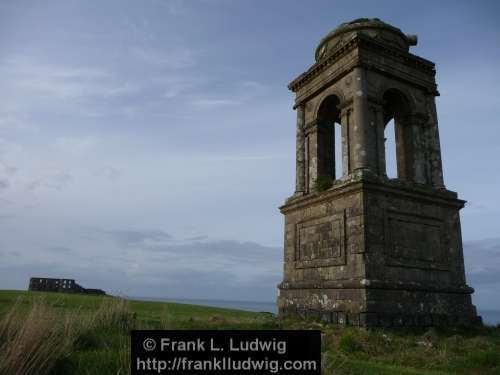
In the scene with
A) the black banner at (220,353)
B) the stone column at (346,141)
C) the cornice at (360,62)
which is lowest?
the black banner at (220,353)

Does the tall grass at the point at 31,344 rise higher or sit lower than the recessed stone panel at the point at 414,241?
lower

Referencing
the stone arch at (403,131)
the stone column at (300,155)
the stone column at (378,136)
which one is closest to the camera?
the stone column at (378,136)

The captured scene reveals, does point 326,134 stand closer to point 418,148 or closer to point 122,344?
point 418,148

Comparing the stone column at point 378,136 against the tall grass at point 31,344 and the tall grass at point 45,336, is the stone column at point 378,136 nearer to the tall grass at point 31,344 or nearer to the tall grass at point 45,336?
the tall grass at point 45,336

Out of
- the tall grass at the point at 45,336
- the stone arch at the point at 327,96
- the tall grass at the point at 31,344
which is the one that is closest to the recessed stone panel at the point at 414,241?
the stone arch at the point at 327,96

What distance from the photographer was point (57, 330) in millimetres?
5750

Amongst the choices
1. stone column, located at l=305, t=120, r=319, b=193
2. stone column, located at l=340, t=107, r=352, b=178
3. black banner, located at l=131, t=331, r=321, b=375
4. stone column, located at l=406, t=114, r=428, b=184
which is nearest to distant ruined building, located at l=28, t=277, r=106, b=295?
stone column, located at l=305, t=120, r=319, b=193

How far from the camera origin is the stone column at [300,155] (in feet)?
49.2

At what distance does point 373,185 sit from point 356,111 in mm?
2475

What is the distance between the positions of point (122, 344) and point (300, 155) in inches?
415

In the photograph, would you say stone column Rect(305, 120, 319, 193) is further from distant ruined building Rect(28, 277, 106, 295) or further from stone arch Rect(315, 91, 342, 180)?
distant ruined building Rect(28, 277, 106, 295)

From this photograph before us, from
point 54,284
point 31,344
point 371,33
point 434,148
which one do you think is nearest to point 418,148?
point 434,148

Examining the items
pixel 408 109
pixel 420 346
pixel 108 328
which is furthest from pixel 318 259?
pixel 108 328

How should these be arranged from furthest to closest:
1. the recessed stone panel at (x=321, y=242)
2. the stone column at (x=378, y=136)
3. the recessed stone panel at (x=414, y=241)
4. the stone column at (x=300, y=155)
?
1. the stone column at (x=300, y=155)
2. the stone column at (x=378, y=136)
3. the recessed stone panel at (x=321, y=242)
4. the recessed stone panel at (x=414, y=241)
